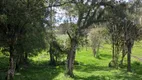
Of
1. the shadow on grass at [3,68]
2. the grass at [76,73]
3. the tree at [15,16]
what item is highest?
the tree at [15,16]

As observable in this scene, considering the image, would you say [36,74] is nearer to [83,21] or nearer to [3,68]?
[3,68]

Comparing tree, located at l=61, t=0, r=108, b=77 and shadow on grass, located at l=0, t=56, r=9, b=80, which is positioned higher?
tree, located at l=61, t=0, r=108, b=77

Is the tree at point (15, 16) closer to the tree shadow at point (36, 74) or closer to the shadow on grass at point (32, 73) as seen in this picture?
the shadow on grass at point (32, 73)

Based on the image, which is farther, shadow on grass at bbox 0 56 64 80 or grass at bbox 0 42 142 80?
grass at bbox 0 42 142 80

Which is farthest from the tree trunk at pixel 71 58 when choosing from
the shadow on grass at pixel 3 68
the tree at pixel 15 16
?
the tree at pixel 15 16

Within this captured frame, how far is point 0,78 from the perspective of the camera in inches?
1024

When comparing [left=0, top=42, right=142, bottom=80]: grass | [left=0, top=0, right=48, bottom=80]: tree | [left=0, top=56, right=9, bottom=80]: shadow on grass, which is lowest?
[left=0, top=42, right=142, bottom=80]: grass

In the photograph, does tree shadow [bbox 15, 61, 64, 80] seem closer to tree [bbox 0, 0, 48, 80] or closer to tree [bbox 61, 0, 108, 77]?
tree [bbox 61, 0, 108, 77]

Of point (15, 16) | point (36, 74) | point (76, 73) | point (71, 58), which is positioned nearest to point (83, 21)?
point (71, 58)

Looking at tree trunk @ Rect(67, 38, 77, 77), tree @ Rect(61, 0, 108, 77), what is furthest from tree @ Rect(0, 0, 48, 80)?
tree trunk @ Rect(67, 38, 77, 77)

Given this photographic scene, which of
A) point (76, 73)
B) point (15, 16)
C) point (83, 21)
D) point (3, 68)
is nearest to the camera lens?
point (15, 16)

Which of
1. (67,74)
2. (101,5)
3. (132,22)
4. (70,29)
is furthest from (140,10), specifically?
(67,74)

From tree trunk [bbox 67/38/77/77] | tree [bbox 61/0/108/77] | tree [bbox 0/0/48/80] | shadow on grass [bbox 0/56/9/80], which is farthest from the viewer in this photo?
tree trunk [bbox 67/38/77/77]

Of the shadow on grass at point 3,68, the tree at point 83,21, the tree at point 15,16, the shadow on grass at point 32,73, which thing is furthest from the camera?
the tree at point 83,21
